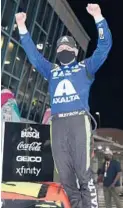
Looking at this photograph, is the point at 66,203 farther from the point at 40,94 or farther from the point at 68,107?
the point at 40,94

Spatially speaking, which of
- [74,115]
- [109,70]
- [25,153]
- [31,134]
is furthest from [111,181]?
[109,70]

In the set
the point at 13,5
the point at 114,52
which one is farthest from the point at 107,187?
Answer: the point at 114,52

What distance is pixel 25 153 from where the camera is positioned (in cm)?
723

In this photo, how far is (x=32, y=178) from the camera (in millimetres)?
7141

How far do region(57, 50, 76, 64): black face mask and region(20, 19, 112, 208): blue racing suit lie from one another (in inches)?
1.9

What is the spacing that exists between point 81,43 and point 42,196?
2477 centimetres

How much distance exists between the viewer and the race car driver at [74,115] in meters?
3.25

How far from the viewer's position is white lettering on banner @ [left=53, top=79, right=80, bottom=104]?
3.37 m

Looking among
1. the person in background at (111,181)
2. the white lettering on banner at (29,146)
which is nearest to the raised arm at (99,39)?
the white lettering on banner at (29,146)

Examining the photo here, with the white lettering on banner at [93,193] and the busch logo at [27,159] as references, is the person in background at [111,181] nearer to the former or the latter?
the busch logo at [27,159]

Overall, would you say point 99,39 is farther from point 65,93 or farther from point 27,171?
point 27,171

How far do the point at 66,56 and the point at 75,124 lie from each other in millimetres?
499

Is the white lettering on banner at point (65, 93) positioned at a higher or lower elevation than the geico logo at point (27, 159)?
higher

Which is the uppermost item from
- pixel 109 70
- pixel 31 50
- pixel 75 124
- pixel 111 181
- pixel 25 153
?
pixel 109 70
